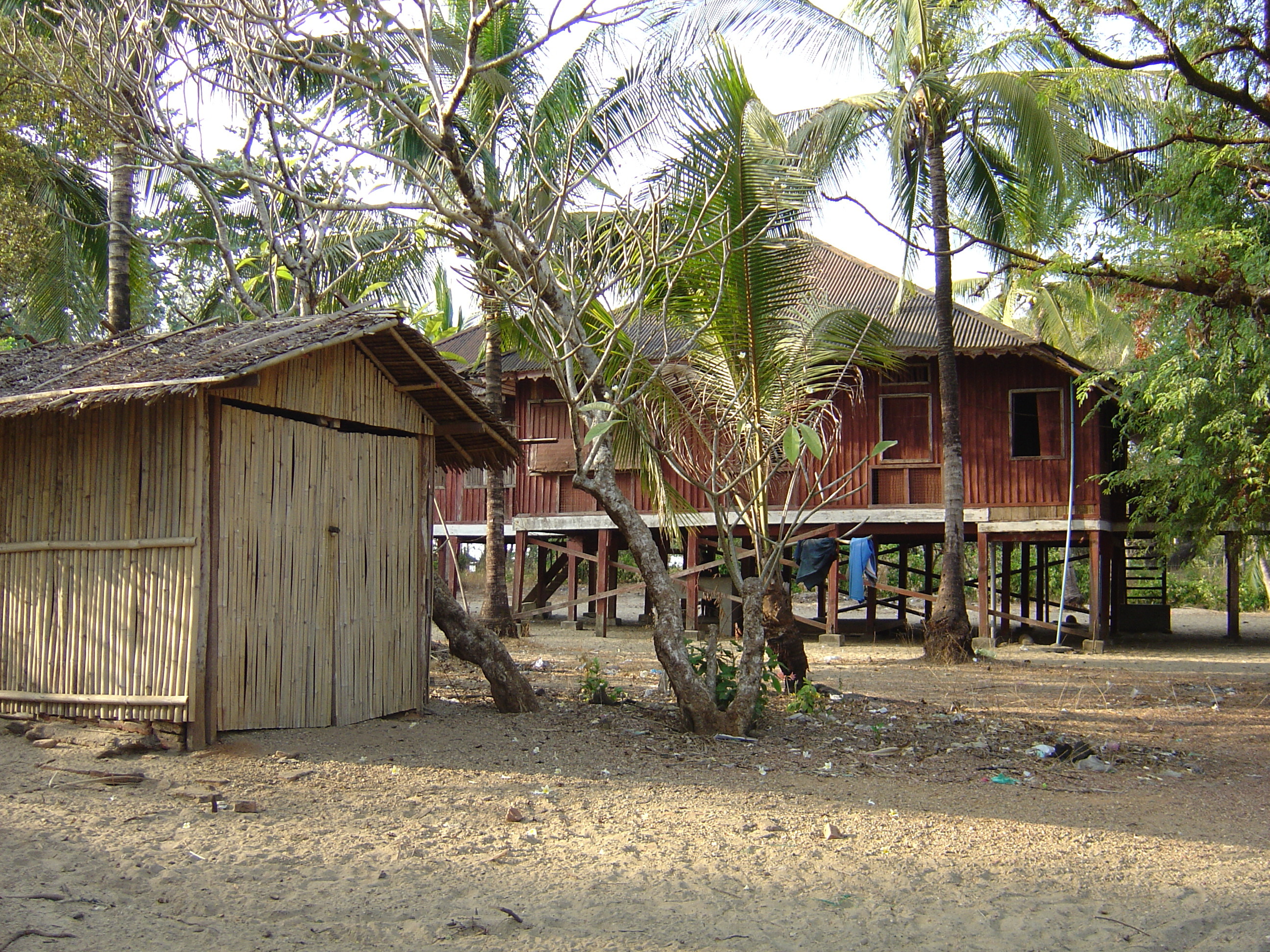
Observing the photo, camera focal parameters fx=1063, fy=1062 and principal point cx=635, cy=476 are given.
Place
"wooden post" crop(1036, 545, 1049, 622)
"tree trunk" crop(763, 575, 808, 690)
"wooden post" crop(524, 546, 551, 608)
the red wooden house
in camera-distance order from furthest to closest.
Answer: "wooden post" crop(524, 546, 551, 608) → "wooden post" crop(1036, 545, 1049, 622) → the red wooden house → "tree trunk" crop(763, 575, 808, 690)

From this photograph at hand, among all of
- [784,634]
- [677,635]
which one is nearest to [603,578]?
[784,634]

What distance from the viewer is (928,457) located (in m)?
16.6

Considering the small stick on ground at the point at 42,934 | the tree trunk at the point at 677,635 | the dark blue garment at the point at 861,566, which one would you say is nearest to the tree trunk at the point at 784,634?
the tree trunk at the point at 677,635

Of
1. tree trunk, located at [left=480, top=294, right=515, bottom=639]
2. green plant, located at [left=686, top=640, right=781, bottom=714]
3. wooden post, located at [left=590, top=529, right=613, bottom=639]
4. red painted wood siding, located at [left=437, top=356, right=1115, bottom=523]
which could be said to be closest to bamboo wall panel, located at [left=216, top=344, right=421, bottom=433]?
green plant, located at [left=686, top=640, right=781, bottom=714]

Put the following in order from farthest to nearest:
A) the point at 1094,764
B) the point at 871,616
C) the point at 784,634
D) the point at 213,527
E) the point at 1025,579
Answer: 1. the point at 1025,579
2. the point at 871,616
3. the point at 784,634
4. the point at 1094,764
5. the point at 213,527

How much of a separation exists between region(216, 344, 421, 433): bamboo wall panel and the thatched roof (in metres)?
0.11

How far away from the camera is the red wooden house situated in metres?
16.0

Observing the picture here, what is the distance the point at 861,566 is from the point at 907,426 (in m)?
2.50

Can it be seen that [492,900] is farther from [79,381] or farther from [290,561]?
[79,381]

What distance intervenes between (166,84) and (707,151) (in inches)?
206

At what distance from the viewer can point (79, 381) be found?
21.4ft

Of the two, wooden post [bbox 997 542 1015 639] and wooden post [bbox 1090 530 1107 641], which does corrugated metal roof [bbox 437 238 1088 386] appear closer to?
wooden post [bbox 1090 530 1107 641]

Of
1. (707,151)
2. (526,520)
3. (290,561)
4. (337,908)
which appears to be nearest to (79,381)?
(290,561)

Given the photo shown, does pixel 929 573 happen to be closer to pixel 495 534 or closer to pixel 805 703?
pixel 495 534
